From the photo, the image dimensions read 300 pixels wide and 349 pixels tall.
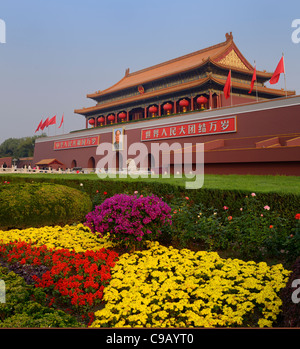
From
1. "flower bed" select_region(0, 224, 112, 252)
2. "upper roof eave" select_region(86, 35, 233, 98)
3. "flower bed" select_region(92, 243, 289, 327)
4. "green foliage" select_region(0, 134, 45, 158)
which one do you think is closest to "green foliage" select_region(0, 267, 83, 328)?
"flower bed" select_region(92, 243, 289, 327)

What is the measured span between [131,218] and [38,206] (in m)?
2.92

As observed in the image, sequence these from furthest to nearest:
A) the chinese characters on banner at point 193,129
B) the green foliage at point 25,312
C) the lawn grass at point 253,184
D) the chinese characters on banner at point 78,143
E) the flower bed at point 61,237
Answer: the chinese characters on banner at point 78,143
the chinese characters on banner at point 193,129
the lawn grass at point 253,184
the flower bed at point 61,237
the green foliage at point 25,312

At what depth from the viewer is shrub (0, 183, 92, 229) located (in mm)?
6641

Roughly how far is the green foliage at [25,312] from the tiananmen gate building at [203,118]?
9.67 metres

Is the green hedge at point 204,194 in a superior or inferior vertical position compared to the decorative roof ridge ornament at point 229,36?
inferior

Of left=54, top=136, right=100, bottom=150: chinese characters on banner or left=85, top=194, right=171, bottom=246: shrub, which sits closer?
left=85, top=194, right=171, bottom=246: shrub

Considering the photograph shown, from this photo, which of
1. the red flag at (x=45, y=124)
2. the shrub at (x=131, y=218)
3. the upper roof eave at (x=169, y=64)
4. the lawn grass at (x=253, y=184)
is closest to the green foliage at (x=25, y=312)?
the shrub at (x=131, y=218)

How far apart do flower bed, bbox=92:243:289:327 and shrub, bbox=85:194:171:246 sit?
430 millimetres

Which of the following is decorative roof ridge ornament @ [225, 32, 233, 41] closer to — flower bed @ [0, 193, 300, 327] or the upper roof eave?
the upper roof eave

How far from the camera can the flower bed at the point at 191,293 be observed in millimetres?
2863

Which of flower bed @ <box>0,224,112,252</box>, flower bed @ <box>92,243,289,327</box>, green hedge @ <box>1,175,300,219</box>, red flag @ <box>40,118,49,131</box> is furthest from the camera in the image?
red flag @ <box>40,118,49,131</box>

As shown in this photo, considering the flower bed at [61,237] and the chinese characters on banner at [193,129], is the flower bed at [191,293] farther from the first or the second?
the chinese characters on banner at [193,129]

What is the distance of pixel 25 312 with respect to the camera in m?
2.66

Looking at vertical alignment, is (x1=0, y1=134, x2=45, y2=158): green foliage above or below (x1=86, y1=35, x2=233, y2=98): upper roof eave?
below
